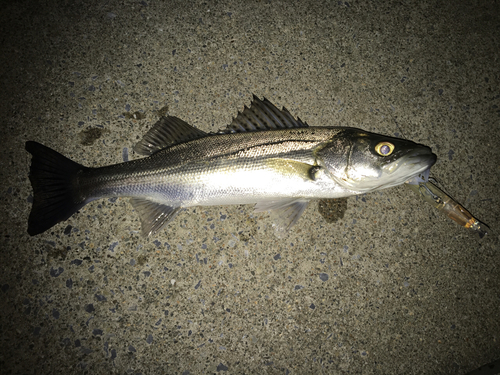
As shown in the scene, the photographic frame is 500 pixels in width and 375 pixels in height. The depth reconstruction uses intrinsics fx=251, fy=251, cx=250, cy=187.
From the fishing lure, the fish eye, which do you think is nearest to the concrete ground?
the fishing lure

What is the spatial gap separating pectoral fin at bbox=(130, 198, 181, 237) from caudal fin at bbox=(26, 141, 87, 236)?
0.48 meters

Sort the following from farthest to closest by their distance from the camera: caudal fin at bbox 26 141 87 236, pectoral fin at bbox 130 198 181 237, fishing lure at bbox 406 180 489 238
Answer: fishing lure at bbox 406 180 489 238, pectoral fin at bbox 130 198 181 237, caudal fin at bbox 26 141 87 236

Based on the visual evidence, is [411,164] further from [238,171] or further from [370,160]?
[238,171]

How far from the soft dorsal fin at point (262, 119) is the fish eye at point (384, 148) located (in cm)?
65

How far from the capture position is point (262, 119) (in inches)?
91.5

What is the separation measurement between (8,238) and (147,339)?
164 centimetres

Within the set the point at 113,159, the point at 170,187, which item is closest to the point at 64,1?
the point at 113,159

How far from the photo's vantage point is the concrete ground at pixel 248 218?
2352 mm

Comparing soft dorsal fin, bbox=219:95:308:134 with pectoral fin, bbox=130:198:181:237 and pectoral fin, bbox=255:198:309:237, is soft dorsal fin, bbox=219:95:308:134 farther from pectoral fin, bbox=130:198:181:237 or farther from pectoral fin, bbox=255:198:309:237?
pectoral fin, bbox=130:198:181:237

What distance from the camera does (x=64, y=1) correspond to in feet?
8.86

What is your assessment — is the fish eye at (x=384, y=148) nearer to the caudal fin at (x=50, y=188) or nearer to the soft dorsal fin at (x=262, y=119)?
the soft dorsal fin at (x=262, y=119)

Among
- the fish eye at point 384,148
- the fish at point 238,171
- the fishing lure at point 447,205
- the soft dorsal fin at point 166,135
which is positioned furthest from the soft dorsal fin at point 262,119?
the fishing lure at point 447,205

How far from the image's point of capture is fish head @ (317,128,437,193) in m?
2.06

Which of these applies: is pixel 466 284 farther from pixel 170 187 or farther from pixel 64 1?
pixel 64 1
